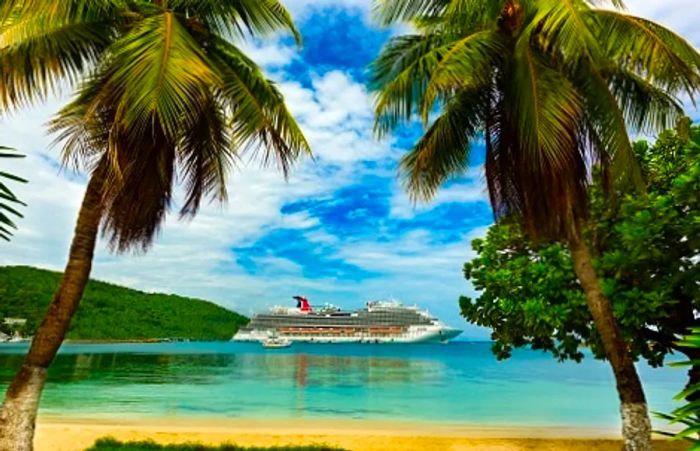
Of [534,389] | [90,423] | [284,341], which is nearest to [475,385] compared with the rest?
[534,389]

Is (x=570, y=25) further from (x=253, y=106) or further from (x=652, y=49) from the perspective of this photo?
(x=253, y=106)

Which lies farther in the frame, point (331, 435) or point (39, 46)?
point (331, 435)

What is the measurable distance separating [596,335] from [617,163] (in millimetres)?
3759

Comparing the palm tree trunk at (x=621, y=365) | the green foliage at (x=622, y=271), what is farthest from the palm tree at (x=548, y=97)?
the green foliage at (x=622, y=271)

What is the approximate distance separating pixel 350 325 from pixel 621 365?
84.3 metres

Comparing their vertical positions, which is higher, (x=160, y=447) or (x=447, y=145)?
(x=447, y=145)

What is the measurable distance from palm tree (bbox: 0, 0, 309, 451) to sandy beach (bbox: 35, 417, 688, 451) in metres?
5.14

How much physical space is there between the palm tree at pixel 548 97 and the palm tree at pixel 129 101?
2.06 metres

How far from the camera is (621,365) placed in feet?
26.2

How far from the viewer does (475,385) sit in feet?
119

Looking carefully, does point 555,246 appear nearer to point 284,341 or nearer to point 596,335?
point 596,335

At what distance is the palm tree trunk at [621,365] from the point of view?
7750mm

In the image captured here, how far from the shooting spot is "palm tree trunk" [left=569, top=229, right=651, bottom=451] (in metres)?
7.75

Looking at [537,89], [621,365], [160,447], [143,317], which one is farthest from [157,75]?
[143,317]
